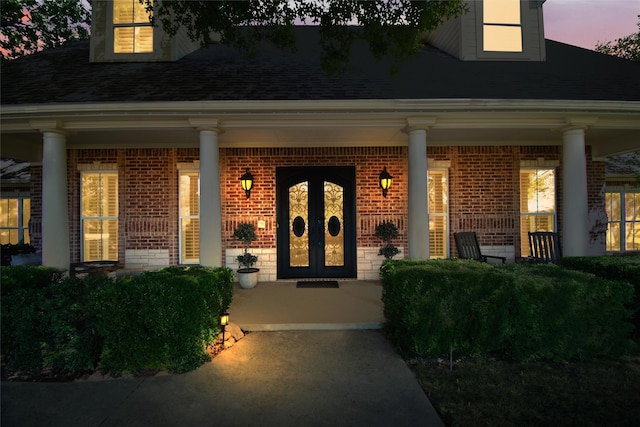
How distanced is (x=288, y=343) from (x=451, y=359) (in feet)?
6.10

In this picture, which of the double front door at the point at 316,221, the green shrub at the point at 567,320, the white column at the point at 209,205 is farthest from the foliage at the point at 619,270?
the white column at the point at 209,205

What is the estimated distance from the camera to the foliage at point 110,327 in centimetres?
338

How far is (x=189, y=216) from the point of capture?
7.90 meters

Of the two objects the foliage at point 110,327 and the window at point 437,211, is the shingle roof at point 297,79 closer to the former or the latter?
the window at point 437,211

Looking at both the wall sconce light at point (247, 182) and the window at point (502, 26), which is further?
the window at point (502, 26)

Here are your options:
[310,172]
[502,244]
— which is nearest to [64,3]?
[310,172]

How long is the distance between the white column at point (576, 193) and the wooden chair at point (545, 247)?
2.91ft

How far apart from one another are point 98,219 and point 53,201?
7.64ft

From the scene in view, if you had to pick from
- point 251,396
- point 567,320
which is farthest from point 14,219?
point 567,320

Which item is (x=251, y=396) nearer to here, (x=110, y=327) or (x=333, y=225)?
(x=110, y=327)

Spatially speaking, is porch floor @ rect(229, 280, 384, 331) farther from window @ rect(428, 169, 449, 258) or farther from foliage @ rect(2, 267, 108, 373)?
window @ rect(428, 169, 449, 258)

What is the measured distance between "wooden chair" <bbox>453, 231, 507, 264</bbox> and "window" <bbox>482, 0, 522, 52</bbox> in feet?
14.6

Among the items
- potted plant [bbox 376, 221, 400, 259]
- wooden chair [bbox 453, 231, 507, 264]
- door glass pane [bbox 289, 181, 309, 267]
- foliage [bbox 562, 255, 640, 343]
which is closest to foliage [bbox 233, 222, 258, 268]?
door glass pane [bbox 289, 181, 309, 267]

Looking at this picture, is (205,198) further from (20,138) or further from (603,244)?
(603,244)
